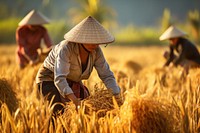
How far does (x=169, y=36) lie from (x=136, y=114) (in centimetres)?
344

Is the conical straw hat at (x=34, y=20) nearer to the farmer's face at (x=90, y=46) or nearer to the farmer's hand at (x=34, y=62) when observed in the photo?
the farmer's hand at (x=34, y=62)

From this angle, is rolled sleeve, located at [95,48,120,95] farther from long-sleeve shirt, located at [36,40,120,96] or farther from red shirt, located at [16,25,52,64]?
red shirt, located at [16,25,52,64]

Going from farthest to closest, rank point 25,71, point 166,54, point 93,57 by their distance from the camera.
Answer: point 166,54 → point 25,71 → point 93,57

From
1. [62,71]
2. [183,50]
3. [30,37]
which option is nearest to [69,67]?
[62,71]

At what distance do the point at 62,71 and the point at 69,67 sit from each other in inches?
3.5

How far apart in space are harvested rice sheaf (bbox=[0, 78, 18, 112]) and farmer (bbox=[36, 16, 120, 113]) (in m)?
0.24

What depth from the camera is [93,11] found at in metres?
21.7

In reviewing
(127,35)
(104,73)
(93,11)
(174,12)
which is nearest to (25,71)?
(104,73)

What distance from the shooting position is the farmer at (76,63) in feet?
11.4

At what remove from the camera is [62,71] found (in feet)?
11.4

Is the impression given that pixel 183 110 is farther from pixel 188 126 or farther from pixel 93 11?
pixel 93 11

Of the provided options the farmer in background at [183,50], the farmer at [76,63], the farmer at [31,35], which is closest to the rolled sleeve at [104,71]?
the farmer at [76,63]

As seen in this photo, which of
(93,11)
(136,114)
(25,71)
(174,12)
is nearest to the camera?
(136,114)

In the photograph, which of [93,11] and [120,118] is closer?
[120,118]
